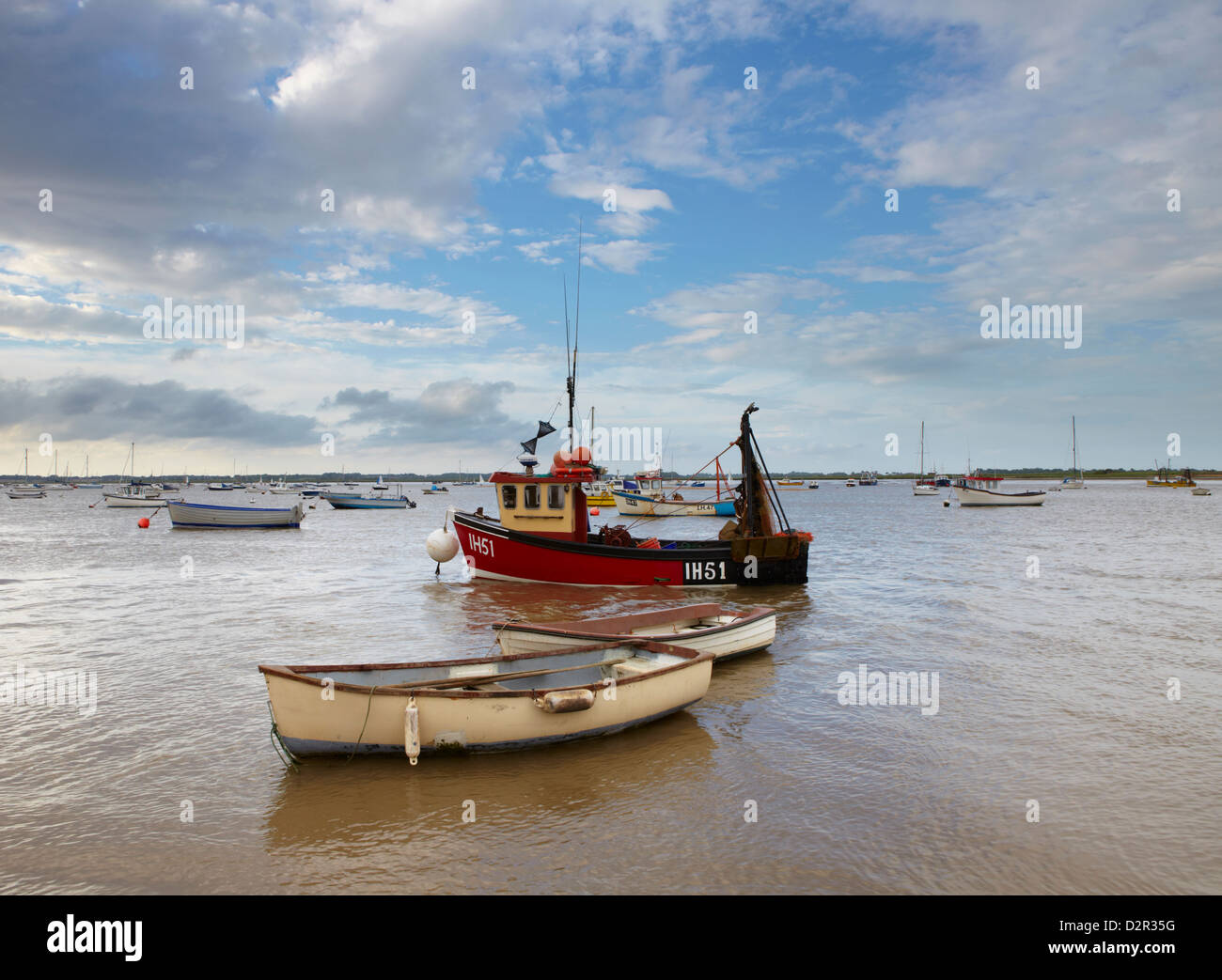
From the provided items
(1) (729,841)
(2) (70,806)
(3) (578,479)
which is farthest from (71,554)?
(1) (729,841)

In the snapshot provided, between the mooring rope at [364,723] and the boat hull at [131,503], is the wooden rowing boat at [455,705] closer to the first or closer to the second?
the mooring rope at [364,723]

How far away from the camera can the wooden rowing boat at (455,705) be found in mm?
7148

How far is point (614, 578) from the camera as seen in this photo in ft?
67.8

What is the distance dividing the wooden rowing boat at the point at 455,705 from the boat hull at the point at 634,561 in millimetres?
11308

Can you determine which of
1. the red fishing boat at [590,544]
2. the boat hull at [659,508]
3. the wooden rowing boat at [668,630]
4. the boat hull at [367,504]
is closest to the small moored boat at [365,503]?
the boat hull at [367,504]

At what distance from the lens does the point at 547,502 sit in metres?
21.3

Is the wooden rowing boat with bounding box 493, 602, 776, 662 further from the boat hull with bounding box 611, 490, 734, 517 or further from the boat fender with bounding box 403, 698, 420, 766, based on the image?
the boat hull with bounding box 611, 490, 734, 517

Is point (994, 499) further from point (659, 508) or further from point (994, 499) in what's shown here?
point (659, 508)

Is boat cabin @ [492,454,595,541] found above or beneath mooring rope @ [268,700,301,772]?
above

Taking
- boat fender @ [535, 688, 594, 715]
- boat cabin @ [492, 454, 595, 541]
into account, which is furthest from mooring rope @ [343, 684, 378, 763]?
boat cabin @ [492, 454, 595, 541]

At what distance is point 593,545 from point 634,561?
1.31m

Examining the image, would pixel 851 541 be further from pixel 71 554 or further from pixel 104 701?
pixel 71 554

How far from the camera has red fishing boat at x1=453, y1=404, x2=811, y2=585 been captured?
20500 mm

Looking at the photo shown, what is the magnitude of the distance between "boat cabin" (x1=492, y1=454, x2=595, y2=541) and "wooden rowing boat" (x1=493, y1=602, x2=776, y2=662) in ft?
28.5
